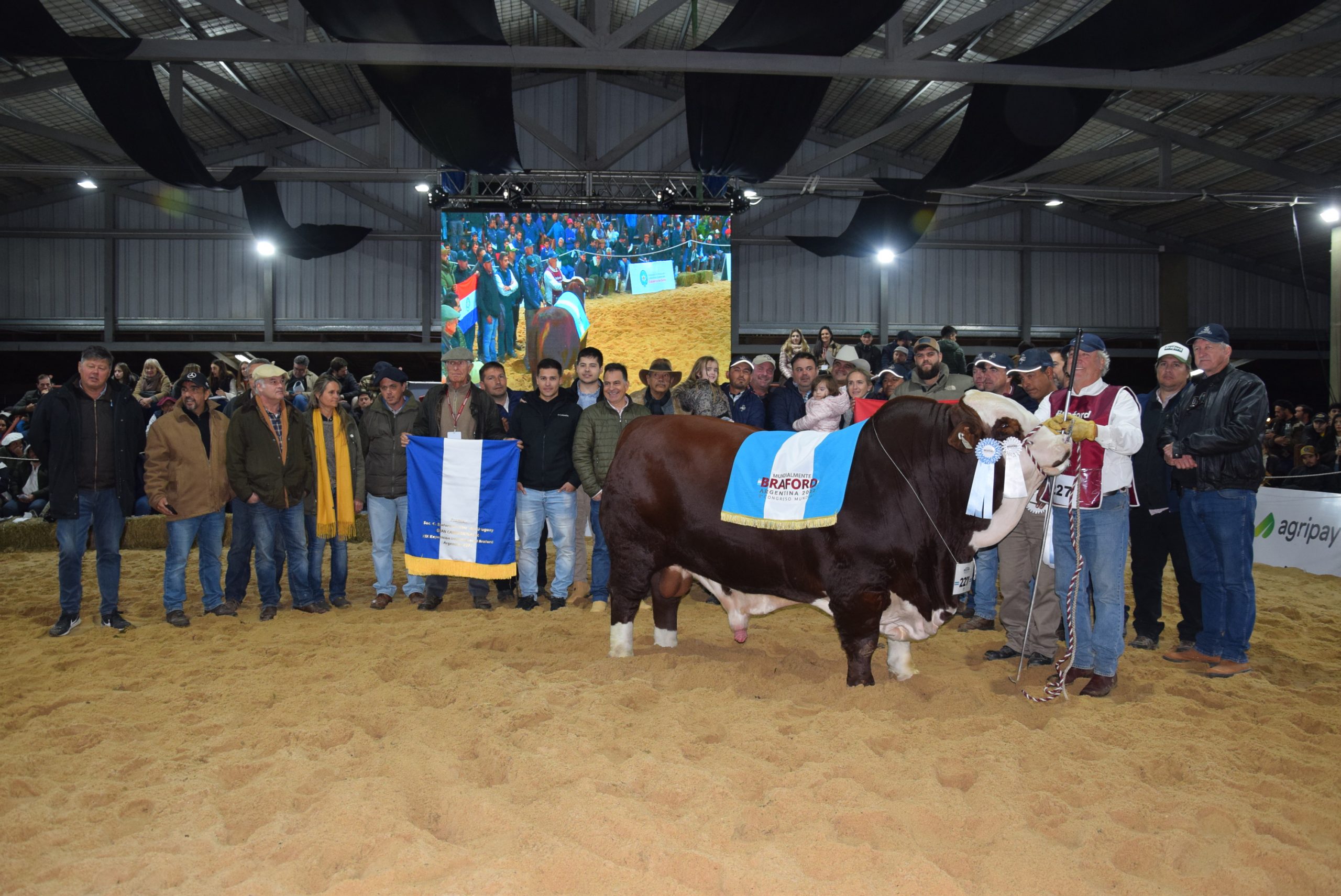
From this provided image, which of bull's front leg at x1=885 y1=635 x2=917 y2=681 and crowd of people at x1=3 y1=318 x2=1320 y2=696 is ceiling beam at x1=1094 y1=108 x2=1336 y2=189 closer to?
crowd of people at x1=3 y1=318 x2=1320 y2=696

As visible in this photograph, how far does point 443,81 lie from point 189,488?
626 cm

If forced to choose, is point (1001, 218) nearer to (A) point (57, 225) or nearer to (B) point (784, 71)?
(B) point (784, 71)

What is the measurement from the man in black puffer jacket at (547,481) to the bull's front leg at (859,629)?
261cm

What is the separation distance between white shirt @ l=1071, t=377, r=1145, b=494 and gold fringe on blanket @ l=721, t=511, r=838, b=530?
1.36 metres

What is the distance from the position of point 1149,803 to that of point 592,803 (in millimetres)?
1977

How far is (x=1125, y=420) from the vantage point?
4.40 metres

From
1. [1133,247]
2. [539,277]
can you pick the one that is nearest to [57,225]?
[539,277]

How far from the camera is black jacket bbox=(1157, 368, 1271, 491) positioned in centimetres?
469

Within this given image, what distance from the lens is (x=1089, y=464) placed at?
4406 mm

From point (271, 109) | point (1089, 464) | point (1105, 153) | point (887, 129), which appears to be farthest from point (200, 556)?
point (1105, 153)

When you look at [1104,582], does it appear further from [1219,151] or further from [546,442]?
[1219,151]

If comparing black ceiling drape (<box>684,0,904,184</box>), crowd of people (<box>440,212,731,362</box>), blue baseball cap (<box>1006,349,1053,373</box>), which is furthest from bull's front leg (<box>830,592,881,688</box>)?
crowd of people (<box>440,212,731,362</box>)

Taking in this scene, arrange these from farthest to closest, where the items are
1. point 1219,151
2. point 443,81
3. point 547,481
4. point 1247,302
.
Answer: point 1247,302, point 1219,151, point 443,81, point 547,481

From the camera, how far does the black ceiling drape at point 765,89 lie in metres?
8.71
